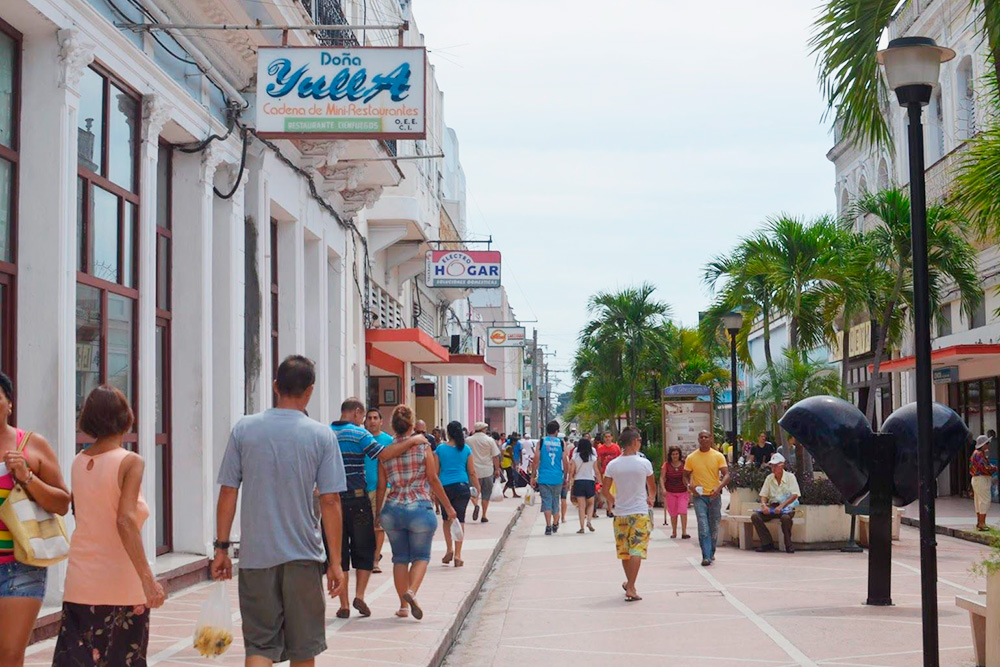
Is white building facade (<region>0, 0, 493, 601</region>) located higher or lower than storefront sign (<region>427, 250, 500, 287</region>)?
lower

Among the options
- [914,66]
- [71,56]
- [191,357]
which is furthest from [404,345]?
[914,66]

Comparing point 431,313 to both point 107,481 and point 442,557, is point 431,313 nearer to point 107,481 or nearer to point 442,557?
point 442,557

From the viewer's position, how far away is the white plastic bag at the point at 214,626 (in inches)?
237

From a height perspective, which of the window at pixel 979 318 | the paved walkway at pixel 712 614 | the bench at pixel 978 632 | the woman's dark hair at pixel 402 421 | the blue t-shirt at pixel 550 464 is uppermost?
the window at pixel 979 318

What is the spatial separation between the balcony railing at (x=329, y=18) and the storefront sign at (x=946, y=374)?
686 inches

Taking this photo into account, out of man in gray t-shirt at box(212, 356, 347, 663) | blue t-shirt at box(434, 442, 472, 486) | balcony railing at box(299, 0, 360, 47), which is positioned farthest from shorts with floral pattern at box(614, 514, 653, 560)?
balcony railing at box(299, 0, 360, 47)

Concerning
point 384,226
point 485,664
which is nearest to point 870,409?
point 384,226

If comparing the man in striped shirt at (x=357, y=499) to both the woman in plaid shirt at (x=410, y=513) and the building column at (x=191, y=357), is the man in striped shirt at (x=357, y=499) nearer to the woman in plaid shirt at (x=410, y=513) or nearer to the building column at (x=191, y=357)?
the woman in plaid shirt at (x=410, y=513)

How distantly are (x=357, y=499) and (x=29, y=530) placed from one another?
5.50 m

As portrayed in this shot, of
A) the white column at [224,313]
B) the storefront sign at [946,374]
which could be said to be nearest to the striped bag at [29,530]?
the white column at [224,313]

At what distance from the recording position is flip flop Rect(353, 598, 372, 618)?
10906mm

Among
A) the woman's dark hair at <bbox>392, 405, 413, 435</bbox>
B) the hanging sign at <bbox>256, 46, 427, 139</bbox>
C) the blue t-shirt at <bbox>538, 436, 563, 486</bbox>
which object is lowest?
the blue t-shirt at <bbox>538, 436, 563, 486</bbox>

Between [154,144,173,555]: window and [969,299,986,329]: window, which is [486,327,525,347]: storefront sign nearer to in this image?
[969,299,986,329]: window

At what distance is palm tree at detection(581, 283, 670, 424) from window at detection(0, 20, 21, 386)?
31.9m
